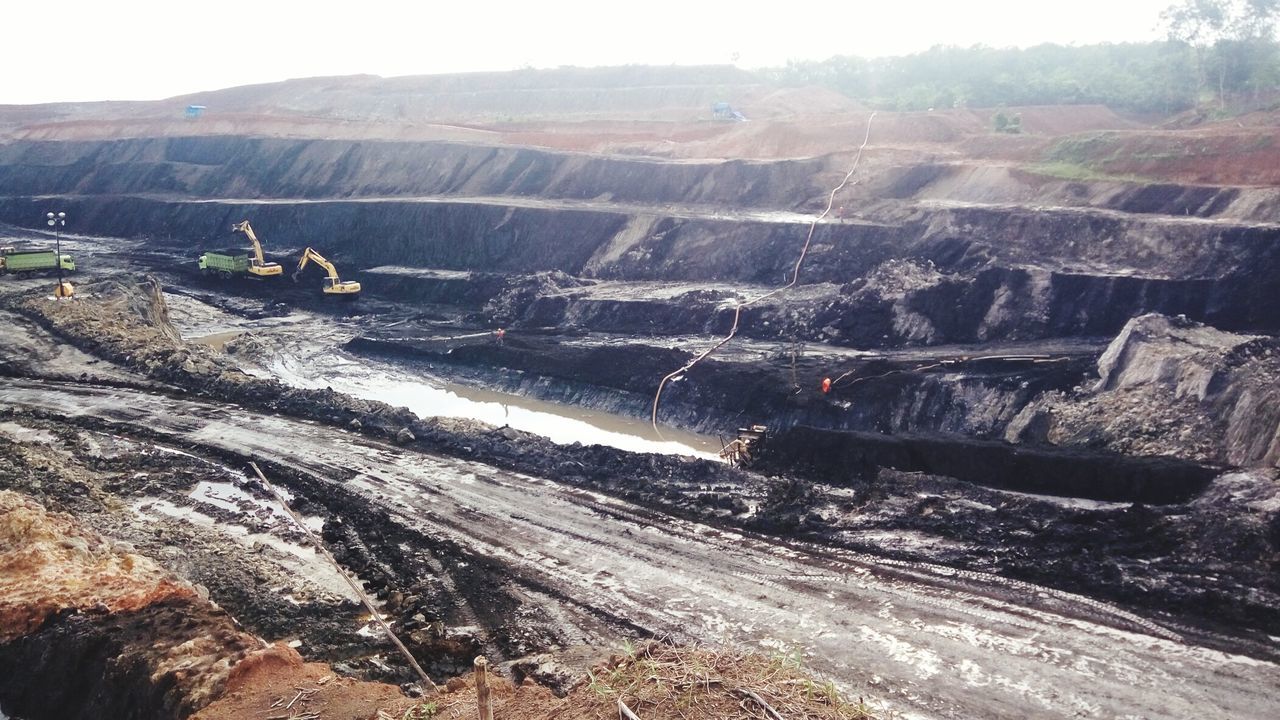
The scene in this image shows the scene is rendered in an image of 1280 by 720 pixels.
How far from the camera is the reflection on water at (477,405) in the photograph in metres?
22.3

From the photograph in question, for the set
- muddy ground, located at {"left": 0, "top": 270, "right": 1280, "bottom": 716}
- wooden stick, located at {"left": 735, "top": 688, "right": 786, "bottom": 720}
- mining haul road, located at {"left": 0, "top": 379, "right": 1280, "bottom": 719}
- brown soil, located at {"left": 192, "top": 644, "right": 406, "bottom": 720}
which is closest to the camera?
wooden stick, located at {"left": 735, "top": 688, "right": 786, "bottom": 720}

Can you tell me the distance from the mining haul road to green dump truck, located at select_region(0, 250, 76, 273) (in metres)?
21.3

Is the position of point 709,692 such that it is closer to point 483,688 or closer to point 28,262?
point 483,688

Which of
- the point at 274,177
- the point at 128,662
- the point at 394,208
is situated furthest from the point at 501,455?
the point at 274,177

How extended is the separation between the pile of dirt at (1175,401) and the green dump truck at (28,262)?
3276 centimetres

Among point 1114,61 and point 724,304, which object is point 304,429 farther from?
point 1114,61

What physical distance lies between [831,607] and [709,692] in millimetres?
6542

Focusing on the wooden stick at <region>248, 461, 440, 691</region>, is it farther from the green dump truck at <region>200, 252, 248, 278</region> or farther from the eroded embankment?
the green dump truck at <region>200, 252, 248, 278</region>

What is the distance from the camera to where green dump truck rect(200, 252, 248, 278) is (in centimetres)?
3772

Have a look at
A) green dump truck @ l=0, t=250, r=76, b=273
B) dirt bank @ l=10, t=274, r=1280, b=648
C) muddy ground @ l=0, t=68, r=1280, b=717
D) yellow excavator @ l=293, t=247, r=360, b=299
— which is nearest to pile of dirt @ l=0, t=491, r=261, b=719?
muddy ground @ l=0, t=68, r=1280, b=717

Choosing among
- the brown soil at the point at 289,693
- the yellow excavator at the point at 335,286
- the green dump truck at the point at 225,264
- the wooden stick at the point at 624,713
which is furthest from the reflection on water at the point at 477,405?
the wooden stick at the point at 624,713

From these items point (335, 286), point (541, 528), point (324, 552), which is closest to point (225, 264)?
point (335, 286)

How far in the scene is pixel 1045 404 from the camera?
19.2 metres

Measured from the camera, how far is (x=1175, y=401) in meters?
17.6
